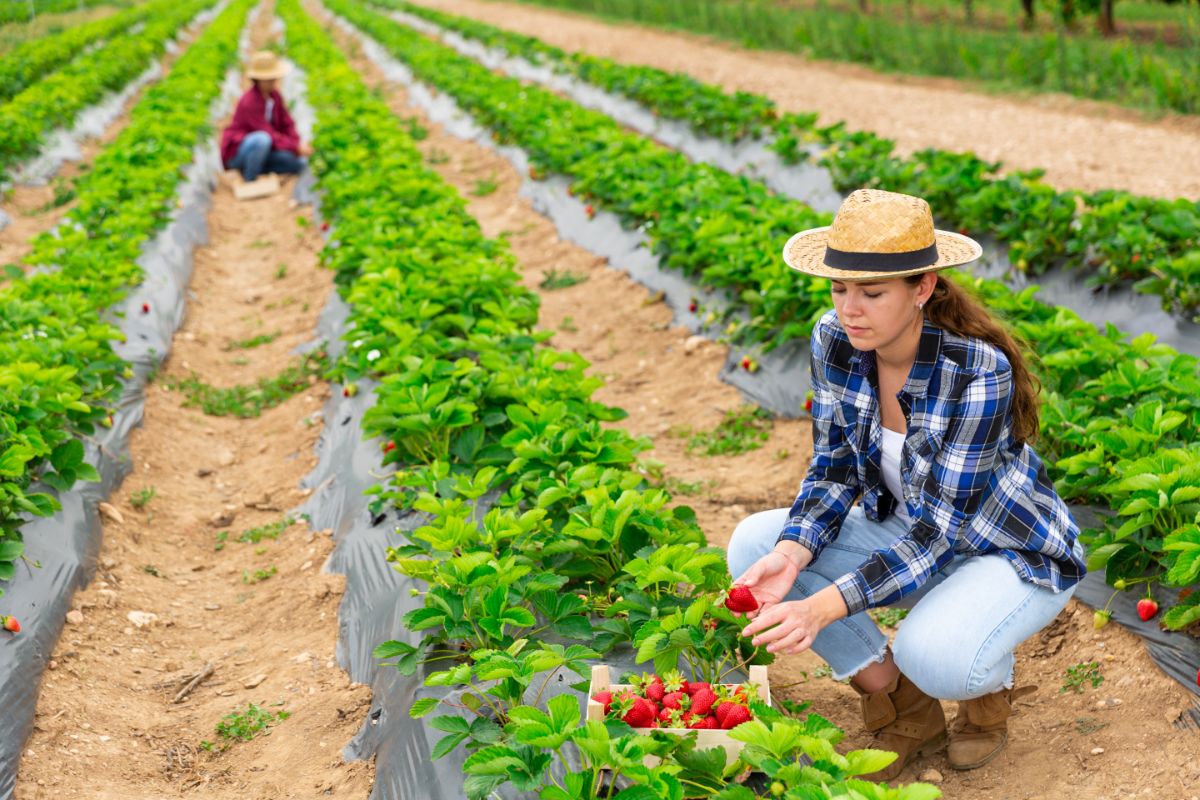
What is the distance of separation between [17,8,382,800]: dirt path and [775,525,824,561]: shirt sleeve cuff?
125 centimetres

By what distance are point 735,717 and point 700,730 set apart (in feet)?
0.25

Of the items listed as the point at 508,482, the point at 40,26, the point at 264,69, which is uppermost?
the point at 40,26

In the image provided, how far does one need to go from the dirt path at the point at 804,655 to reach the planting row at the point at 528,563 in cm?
67

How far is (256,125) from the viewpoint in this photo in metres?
10.2

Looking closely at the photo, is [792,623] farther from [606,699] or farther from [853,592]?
[606,699]

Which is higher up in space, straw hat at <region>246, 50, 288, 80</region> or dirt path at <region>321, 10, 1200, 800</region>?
straw hat at <region>246, 50, 288, 80</region>

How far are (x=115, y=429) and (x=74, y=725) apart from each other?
84.4 inches

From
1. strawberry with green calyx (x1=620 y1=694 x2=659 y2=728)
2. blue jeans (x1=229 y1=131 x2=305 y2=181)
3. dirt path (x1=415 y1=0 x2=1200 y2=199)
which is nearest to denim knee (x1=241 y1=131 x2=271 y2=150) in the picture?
blue jeans (x1=229 y1=131 x2=305 y2=181)

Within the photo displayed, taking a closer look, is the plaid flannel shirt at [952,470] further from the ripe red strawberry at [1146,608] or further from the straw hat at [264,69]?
the straw hat at [264,69]

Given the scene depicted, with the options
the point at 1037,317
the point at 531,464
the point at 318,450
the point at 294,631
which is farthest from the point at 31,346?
the point at 1037,317

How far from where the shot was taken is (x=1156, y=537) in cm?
319

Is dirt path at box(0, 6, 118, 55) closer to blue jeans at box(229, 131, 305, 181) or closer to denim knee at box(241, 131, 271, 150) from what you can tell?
blue jeans at box(229, 131, 305, 181)

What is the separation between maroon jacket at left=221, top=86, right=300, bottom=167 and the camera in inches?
397

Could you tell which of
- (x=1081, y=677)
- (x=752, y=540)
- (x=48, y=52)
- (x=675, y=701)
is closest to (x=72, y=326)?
(x=752, y=540)
